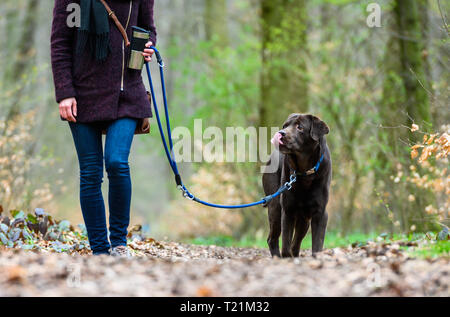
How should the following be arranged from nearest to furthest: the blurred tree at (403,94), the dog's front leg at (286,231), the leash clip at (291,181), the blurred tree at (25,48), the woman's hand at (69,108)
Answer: the woman's hand at (69,108), the leash clip at (291,181), the dog's front leg at (286,231), the blurred tree at (403,94), the blurred tree at (25,48)

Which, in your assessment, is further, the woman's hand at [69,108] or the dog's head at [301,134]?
the dog's head at [301,134]

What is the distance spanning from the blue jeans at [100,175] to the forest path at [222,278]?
59cm

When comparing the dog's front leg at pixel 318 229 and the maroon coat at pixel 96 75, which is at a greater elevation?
the maroon coat at pixel 96 75

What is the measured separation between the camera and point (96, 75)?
432 centimetres

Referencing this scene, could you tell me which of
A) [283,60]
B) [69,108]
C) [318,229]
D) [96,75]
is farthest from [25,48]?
[318,229]

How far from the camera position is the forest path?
117 inches

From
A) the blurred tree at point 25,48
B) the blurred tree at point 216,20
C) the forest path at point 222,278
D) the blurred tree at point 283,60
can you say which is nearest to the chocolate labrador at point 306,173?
the forest path at point 222,278

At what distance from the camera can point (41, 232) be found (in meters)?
5.82

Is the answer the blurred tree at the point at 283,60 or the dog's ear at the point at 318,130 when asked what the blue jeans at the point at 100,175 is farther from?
the blurred tree at the point at 283,60

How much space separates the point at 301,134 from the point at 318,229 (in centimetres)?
88

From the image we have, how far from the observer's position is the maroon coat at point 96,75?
13.9 feet

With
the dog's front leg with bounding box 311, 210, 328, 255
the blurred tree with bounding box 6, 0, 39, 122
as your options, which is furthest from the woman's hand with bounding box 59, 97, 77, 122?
the blurred tree with bounding box 6, 0, 39, 122

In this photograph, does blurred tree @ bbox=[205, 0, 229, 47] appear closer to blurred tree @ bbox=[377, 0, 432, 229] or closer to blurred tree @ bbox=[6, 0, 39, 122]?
blurred tree @ bbox=[6, 0, 39, 122]
